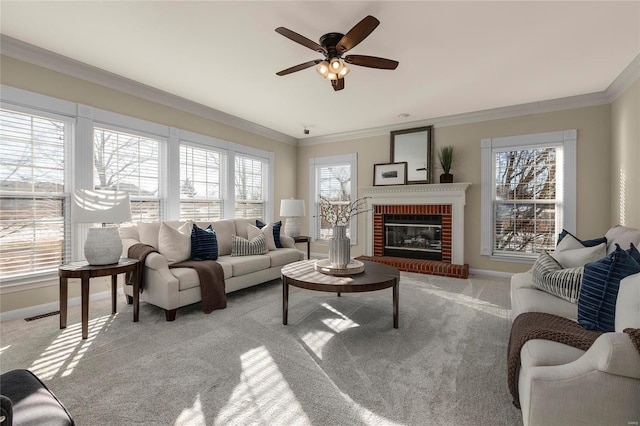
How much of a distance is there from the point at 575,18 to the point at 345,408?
349cm

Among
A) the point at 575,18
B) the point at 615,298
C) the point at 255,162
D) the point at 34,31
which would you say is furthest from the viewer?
the point at 255,162

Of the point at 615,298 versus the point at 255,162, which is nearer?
the point at 615,298

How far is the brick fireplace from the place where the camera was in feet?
16.8

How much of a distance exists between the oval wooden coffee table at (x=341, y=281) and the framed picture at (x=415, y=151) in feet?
9.42

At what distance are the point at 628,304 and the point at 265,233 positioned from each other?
3.89 metres

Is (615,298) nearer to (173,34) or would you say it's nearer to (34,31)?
(173,34)

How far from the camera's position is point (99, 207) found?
2729 millimetres

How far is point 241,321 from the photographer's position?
9.63 feet

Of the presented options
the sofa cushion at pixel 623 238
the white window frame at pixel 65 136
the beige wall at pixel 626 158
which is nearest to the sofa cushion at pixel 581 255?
the sofa cushion at pixel 623 238

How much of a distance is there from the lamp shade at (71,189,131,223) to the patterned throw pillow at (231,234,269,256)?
4.75 ft

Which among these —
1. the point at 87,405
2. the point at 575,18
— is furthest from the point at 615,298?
the point at 87,405

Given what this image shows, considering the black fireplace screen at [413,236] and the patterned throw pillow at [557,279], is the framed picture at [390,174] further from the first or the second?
the patterned throw pillow at [557,279]

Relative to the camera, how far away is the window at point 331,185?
6.31m

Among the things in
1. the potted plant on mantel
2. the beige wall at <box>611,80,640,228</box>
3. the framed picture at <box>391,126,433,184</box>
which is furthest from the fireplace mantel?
the beige wall at <box>611,80,640,228</box>
